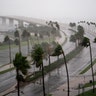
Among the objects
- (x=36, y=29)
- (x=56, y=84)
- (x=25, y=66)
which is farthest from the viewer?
(x=36, y=29)

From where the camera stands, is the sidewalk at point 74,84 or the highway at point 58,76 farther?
the highway at point 58,76

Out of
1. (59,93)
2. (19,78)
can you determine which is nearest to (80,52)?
(59,93)

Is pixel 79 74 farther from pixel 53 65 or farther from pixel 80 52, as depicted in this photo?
pixel 80 52

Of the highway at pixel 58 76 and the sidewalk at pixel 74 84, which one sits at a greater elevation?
the sidewalk at pixel 74 84

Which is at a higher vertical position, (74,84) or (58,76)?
(74,84)

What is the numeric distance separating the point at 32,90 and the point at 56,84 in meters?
7.40

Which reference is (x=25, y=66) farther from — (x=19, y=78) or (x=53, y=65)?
(x=53, y=65)

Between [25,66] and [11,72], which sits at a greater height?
[25,66]

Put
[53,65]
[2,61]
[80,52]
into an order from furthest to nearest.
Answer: [80,52]
[2,61]
[53,65]

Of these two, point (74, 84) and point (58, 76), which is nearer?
point (74, 84)

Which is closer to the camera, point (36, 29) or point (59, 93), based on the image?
point (59, 93)

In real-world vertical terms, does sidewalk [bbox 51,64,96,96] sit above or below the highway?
above

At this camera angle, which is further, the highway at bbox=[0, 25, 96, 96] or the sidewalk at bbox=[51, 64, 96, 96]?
the highway at bbox=[0, 25, 96, 96]

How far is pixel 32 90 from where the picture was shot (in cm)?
6831
